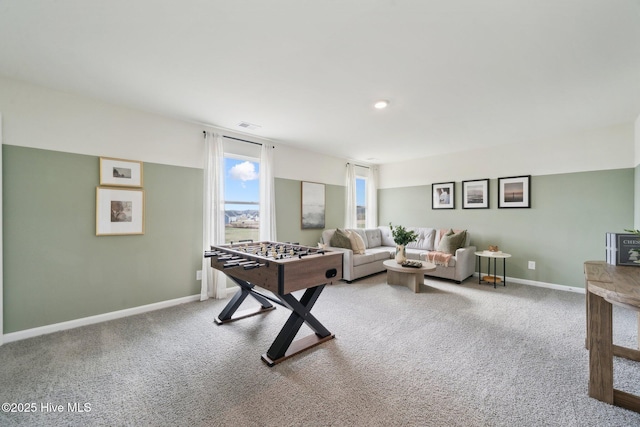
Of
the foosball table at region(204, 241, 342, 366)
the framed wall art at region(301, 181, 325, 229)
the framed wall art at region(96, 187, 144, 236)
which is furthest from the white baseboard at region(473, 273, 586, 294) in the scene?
the framed wall art at region(96, 187, 144, 236)

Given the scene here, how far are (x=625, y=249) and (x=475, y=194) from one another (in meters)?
3.03

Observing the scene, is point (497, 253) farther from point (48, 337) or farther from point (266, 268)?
point (48, 337)

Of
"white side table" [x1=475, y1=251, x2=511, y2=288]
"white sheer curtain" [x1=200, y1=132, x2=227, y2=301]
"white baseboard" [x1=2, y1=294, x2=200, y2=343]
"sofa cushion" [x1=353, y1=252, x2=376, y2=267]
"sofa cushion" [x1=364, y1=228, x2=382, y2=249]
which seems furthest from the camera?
"sofa cushion" [x1=364, y1=228, x2=382, y2=249]

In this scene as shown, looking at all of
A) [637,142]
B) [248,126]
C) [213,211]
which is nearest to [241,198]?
[213,211]

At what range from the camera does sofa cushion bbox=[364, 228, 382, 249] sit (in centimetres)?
575

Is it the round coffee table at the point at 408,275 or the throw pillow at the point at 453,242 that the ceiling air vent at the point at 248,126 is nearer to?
the round coffee table at the point at 408,275

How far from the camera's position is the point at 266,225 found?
432cm

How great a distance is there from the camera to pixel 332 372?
2.01 metres

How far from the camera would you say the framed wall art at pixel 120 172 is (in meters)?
2.91

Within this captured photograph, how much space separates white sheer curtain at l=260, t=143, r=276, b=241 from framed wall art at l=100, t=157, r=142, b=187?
5.67ft

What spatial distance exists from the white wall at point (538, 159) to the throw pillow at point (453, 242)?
1232 millimetres

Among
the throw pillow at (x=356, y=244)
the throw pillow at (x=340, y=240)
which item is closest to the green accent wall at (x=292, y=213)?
the throw pillow at (x=340, y=240)

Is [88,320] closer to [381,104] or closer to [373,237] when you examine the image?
[381,104]

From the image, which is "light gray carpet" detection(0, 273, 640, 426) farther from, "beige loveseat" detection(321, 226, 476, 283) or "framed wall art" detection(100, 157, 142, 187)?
"framed wall art" detection(100, 157, 142, 187)
